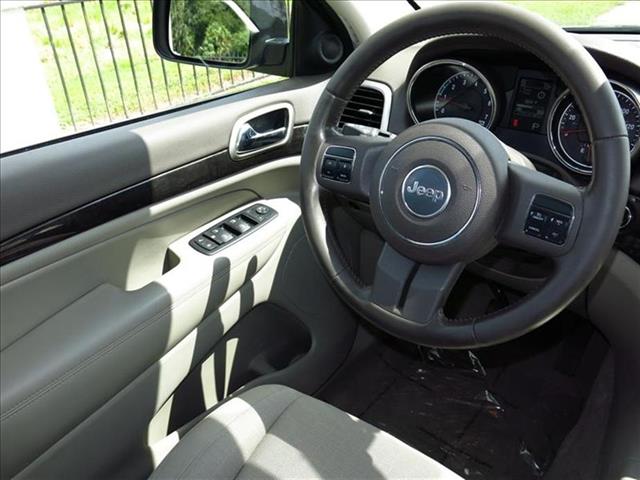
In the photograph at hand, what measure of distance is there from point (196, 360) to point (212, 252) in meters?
0.27

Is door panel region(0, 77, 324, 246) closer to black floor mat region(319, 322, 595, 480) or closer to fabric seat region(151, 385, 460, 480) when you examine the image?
fabric seat region(151, 385, 460, 480)

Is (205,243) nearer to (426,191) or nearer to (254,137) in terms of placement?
(254,137)

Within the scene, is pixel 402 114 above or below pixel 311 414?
above

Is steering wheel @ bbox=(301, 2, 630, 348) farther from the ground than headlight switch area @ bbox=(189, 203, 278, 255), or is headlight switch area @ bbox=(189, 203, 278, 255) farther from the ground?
steering wheel @ bbox=(301, 2, 630, 348)

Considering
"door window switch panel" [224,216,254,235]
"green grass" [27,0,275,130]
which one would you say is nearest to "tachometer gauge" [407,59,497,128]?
"door window switch panel" [224,216,254,235]

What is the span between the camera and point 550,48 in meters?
0.92

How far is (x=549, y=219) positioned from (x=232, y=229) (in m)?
0.82

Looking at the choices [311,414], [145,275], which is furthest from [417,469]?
[145,275]

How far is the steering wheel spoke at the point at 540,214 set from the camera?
3.13 ft

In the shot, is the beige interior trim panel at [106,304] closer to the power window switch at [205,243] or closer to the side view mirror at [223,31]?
the power window switch at [205,243]

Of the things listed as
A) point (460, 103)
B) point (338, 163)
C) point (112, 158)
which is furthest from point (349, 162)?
point (112, 158)

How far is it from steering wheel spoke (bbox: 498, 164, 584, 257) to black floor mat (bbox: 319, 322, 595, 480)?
3.27 feet

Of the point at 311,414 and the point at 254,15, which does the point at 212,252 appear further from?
the point at 254,15

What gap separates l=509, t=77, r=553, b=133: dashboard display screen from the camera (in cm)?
131
